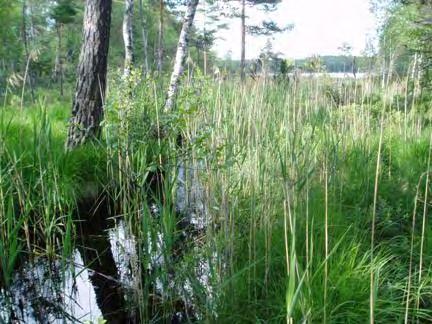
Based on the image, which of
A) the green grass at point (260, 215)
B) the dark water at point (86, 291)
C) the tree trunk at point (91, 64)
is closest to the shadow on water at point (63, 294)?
the dark water at point (86, 291)

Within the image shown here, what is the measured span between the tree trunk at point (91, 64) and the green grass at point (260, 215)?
32.5 inches

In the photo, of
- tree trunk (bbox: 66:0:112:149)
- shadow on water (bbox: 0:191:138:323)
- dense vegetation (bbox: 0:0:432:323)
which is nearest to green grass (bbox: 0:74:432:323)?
dense vegetation (bbox: 0:0:432:323)

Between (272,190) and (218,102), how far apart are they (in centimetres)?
66

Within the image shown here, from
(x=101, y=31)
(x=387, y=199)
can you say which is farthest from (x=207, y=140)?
(x=101, y=31)

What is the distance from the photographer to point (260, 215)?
7.70 feet

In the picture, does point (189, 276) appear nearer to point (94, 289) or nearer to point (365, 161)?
point (94, 289)

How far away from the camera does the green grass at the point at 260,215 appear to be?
1.83 meters

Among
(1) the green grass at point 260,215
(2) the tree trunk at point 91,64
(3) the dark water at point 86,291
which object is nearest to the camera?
(1) the green grass at point 260,215

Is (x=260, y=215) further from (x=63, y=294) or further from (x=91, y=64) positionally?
(x=91, y=64)

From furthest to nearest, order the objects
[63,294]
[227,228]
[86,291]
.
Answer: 1. [86,291]
2. [63,294]
3. [227,228]

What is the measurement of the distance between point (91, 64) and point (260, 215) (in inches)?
122

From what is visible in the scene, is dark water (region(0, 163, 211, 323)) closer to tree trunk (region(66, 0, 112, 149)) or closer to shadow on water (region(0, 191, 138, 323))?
shadow on water (region(0, 191, 138, 323))

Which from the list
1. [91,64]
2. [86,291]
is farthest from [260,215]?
[91,64]

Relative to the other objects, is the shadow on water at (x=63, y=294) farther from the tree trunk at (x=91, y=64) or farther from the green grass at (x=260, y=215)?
the tree trunk at (x=91, y=64)
